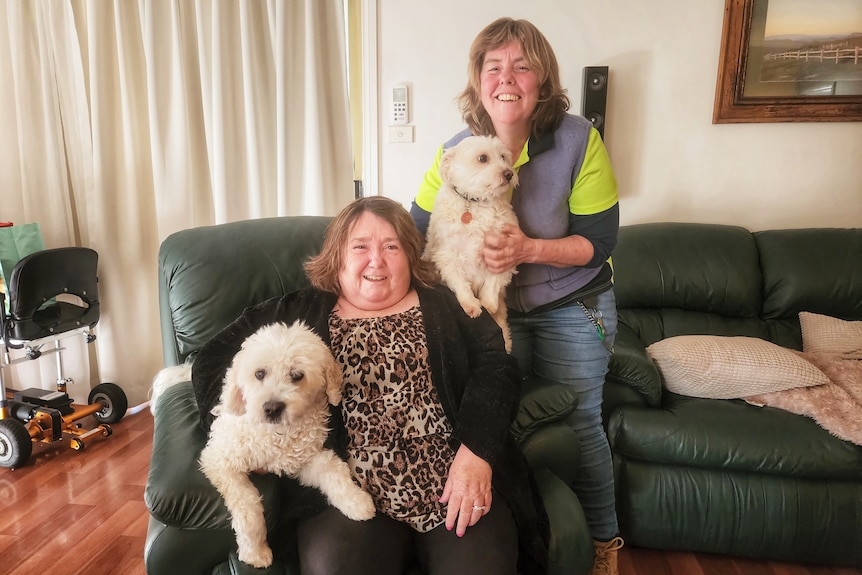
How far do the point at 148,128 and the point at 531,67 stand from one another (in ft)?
7.19

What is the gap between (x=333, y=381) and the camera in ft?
3.92

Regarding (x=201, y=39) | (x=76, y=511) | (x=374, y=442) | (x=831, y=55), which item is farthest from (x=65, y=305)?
(x=831, y=55)

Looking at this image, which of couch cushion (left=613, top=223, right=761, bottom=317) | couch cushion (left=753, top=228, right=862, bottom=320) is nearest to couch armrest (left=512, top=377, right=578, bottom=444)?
couch cushion (left=613, top=223, right=761, bottom=317)

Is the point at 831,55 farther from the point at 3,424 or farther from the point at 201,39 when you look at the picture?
the point at 3,424

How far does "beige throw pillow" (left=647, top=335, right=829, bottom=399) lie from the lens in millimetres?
1949

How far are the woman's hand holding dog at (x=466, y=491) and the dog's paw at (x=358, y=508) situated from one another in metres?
0.16

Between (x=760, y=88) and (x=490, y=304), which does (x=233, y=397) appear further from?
(x=760, y=88)

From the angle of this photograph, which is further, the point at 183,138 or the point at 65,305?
the point at 183,138

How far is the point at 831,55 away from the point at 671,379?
187cm

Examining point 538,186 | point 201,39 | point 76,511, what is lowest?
point 76,511

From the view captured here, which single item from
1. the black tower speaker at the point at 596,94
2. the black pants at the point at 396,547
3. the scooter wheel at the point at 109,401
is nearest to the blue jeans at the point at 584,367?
the black pants at the point at 396,547

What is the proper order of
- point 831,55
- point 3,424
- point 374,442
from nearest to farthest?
point 374,442 < point 3,424 < point 831,55

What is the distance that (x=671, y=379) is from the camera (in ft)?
6.73

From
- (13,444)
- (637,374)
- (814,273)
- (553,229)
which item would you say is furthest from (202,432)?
(814,273)
